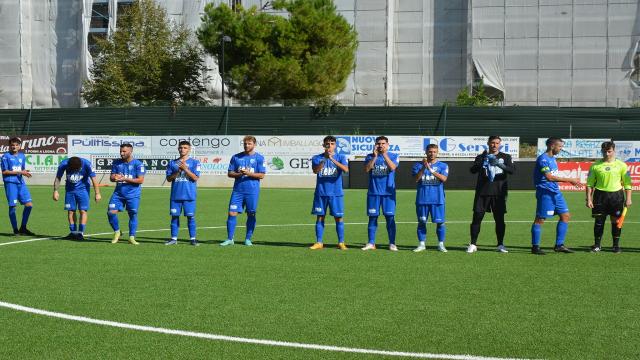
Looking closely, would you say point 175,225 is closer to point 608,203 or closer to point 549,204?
point 549,204

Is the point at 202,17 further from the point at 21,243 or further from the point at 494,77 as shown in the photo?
the point at 21,243

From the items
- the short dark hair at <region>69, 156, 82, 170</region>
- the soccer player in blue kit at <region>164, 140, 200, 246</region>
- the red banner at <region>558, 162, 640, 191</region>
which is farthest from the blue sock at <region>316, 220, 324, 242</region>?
the red banner at <region>558, 162, 640, 191</region>

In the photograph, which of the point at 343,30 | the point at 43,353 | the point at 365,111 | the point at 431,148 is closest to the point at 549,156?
the point at 431,148

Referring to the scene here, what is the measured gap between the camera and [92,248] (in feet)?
44.1

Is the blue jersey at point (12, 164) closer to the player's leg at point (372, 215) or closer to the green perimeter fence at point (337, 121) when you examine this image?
the player's leg at point (372, 215)

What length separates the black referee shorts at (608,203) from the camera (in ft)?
43.1

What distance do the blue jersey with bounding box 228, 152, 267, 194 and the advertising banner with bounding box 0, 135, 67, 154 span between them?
87.9 ft

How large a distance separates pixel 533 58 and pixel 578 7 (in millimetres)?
4088

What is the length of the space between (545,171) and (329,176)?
140 inches

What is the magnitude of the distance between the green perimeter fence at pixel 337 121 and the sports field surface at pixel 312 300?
2578 cm

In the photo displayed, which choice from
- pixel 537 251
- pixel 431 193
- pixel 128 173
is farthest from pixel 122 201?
pixel 537 251

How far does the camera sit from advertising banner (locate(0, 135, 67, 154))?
3875 cm

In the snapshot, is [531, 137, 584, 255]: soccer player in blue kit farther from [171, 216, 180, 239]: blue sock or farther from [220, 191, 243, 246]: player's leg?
[171, 216, 180, 239]: blue sock

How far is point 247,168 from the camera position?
14.1 metres
